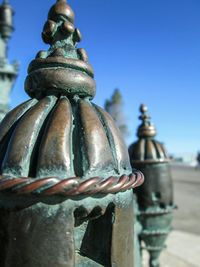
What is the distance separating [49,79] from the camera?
1.63 meters

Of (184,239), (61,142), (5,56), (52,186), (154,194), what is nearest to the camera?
(52,186)

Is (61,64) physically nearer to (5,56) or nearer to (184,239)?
(184,239)

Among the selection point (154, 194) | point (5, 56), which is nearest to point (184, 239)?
point (154, 194)

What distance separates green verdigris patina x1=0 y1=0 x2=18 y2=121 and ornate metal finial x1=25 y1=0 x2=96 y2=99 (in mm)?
22108

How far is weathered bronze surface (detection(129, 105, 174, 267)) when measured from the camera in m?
3.76

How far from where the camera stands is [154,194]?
3777mm

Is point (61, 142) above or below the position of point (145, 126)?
below

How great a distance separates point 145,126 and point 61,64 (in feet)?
8.06

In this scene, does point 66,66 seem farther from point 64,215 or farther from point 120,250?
point 120,250

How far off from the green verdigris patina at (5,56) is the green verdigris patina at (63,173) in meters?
22.2

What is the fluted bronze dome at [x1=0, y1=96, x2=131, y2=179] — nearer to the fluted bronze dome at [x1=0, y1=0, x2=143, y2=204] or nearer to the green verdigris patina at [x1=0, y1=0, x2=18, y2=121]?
the fluted bronze dome at [x1=0, y1=0, x2=143, y2=204]

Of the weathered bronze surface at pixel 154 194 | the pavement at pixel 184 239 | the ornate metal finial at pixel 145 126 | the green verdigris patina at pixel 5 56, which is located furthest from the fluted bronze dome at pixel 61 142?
the green verdigris patina at pixel 5 56

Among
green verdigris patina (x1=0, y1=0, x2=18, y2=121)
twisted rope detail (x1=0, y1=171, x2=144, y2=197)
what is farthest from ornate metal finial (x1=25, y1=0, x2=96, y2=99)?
green verdigris patina (x1=0, y1=0, x2=18, y2=121)

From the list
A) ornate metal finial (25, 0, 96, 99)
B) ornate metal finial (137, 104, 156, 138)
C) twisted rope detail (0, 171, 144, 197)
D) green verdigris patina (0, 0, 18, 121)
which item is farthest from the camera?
green verdigris patina (0, 0, 18, 121)
